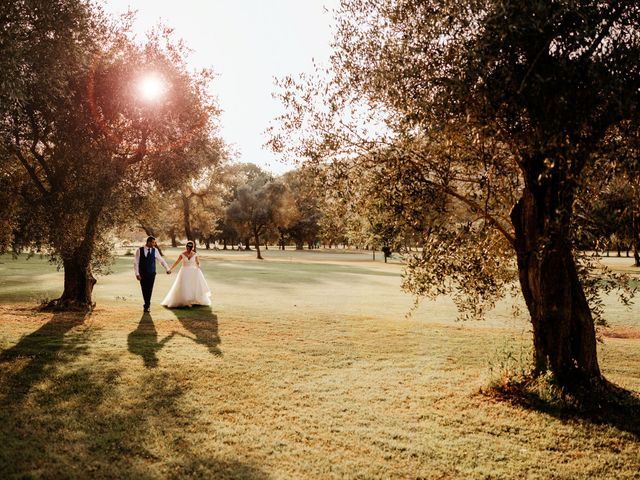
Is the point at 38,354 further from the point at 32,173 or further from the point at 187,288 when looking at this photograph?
the point at 187,288

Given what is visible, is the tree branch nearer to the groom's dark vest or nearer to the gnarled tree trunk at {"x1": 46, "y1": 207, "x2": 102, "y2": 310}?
the gnarled tree trunk at {"x1": 46, "y1": 207, "x2": 102, "y2": 310}

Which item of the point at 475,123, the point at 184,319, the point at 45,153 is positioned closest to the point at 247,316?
the point at 184,319

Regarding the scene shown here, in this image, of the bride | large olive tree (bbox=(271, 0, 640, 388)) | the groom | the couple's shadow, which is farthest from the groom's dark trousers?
large olive tree (bbox=(271, 0, 640, 388))

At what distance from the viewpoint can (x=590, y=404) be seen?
886cm

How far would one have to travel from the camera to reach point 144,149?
17.4 m

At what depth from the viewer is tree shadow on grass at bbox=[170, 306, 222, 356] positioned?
1363cm

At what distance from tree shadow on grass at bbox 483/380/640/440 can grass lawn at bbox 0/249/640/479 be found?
91 millimetres

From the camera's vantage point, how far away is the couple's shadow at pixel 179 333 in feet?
40.1

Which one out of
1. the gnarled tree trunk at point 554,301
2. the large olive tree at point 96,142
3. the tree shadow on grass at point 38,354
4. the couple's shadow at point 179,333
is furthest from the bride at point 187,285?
the gnarled tree trunk at point 554,301

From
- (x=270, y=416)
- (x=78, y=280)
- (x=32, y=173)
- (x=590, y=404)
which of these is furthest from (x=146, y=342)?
(x=590, y=404)

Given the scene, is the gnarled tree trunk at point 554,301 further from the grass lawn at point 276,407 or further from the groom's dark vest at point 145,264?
→ the groom's dark vest at point 145,264

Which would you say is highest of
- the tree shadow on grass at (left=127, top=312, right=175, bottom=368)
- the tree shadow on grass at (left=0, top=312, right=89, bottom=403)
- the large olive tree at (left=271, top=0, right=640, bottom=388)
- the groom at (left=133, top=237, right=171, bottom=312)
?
the large olive tree at (left=271, top=0, right=640, bottom=388)

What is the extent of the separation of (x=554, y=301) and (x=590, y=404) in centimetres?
200

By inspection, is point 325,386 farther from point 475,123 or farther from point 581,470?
point 475,123
